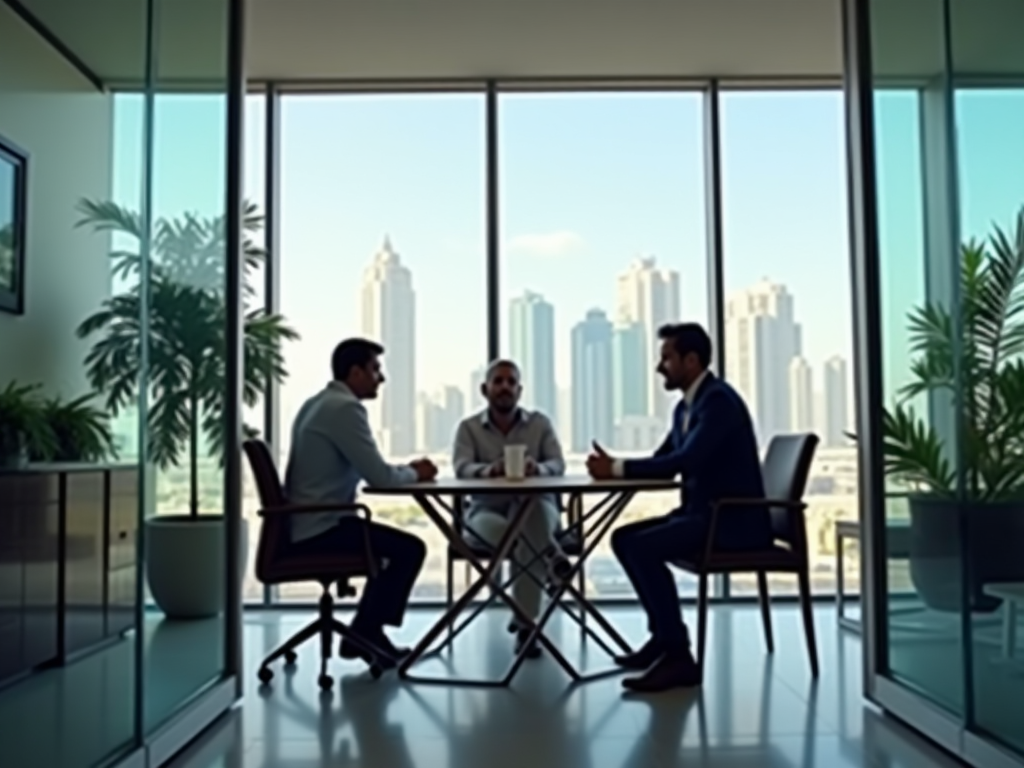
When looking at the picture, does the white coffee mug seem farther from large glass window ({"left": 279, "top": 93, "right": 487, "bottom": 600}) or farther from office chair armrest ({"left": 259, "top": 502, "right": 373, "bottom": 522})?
large glass window ({"left": 279, "top": 93, "right": 487, "bottom": 600})

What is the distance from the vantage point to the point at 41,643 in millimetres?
3582

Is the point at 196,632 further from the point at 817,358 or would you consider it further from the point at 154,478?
the point at 817,358

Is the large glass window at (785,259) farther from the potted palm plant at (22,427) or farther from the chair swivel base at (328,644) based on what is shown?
the potted palm plant at (22,427)

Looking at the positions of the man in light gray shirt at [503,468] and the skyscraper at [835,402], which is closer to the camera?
the man in light gray shirt at [503,468]

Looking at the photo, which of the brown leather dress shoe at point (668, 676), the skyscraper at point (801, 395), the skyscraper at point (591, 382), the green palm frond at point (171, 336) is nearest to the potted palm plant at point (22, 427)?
the green palm frond at point (171, 336)

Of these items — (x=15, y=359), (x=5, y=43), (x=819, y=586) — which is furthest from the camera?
(x=819, y=586)

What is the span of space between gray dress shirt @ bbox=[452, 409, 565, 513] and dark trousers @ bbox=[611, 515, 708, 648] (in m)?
0.94

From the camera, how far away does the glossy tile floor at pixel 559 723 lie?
284cm

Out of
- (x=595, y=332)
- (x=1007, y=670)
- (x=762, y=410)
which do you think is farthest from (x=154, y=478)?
(x=762, y=410)

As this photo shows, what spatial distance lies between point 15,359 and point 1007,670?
3.20 m

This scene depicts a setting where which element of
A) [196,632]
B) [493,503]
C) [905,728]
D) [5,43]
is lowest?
[905,728]

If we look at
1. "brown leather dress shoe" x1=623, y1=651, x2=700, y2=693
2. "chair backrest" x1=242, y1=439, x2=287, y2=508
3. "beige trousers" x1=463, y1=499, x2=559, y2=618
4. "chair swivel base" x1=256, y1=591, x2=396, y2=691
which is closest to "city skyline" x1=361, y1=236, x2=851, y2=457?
"beige trousers" x1=463, y1=499, x2=559, y2=618

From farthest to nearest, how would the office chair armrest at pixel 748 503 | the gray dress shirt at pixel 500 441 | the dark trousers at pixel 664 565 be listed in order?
the gray dress shirt at pixel 500 441 → the dark trousers at pixel 664 565 → the office chair armrest at pixel 748 503

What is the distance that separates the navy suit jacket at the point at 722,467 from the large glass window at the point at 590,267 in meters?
2.04
